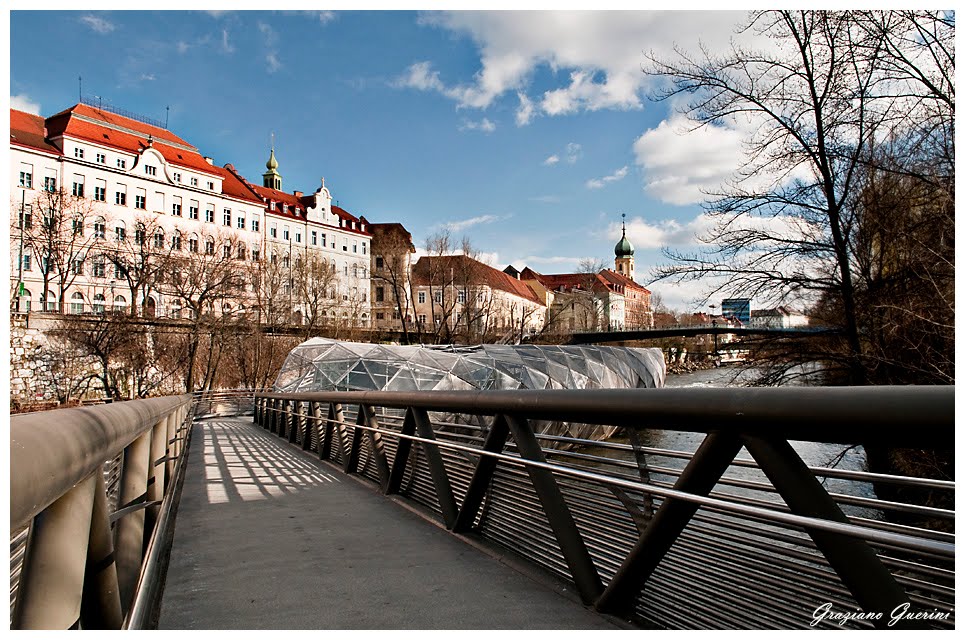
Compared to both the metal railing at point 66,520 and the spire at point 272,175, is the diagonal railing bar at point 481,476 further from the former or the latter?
the spire at point 272,175

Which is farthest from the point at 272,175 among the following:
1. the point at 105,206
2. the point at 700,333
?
the point at 700,333

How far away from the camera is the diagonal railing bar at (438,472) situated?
4.52 metres

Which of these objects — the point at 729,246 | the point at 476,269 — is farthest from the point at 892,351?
the point at 476,269

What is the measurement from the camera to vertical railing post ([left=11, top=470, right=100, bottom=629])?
138 cm

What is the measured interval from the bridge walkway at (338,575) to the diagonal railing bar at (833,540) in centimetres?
106

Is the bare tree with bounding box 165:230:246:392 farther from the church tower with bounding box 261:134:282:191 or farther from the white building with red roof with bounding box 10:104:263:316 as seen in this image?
the church tower with bounding box 261:134:282:191

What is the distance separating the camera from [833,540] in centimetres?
190

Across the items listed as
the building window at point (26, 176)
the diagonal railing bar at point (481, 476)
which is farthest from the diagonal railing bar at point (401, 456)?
A: the building window at point (26, 176)

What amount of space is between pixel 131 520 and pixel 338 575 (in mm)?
1179

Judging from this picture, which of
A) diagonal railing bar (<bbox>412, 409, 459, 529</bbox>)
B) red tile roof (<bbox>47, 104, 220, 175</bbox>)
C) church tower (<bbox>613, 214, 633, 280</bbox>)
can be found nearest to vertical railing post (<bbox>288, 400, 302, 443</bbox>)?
diagonal railing bar (<bbox>412, 409, 459, 529</bbox>)

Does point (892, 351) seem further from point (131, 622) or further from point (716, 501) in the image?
point (131, 622)

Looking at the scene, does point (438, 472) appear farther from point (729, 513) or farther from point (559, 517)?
point (729, 513)

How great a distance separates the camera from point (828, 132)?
11.3 m
